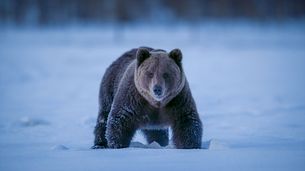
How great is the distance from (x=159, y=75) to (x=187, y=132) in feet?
2.33

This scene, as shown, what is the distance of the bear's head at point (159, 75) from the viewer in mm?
4908

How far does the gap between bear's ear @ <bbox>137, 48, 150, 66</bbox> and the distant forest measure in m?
49.8

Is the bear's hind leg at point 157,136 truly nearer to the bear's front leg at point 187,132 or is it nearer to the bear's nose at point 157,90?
the bear's front leg at point 187,132

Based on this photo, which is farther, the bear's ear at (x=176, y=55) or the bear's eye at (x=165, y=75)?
the bear's ear at (x=176, y=55)

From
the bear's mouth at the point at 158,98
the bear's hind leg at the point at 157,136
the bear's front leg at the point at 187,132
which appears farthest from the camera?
the bear's hind leg at the point at 157,136

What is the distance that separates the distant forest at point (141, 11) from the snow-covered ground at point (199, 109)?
32138mm

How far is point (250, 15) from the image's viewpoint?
56500mm

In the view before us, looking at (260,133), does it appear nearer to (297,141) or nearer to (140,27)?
(297,141)

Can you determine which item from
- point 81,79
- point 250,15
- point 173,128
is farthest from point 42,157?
point 250,15

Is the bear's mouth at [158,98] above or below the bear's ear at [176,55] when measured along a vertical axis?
below

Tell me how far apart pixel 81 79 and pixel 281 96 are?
7.80m

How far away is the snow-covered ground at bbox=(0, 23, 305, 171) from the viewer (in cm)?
410

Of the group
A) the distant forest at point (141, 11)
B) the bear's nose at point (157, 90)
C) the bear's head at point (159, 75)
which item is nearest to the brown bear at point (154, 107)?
the bear's head at point (159, 75)

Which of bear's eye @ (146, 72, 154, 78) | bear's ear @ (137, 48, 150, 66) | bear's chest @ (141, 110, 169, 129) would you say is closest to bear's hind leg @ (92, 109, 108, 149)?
bear's chest @ (141, 110, 169, 129)
